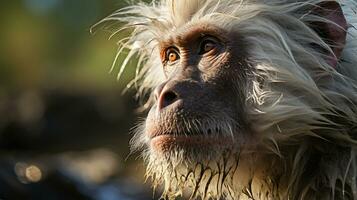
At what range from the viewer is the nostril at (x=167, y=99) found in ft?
13.1

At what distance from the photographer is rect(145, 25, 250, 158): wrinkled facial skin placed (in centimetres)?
396

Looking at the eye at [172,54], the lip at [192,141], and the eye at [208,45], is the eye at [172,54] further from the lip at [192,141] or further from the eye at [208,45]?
the lip at [192,141]

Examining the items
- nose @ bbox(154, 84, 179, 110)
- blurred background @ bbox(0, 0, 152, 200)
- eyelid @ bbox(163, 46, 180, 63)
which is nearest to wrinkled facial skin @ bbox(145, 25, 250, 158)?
nose @ bbox(154, 84, 179, 110)

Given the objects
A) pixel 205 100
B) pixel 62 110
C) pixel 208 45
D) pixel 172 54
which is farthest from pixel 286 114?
pixel 62 110

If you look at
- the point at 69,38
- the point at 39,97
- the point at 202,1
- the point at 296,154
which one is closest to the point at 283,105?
the point at 296,154

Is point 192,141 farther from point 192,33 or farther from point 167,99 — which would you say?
point 192,33

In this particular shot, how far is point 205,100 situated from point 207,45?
30 centimetres

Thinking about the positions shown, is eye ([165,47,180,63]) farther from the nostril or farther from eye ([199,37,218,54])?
the nostril

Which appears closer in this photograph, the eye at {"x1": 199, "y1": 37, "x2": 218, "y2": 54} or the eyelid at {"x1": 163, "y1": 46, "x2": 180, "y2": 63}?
the eye at {"x1": 199, "y1": 37, "x2": 218, "y2": 54}

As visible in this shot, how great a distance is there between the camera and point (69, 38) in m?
15.2

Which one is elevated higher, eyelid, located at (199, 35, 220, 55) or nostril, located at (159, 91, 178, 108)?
eyelid, located at (199, 35, 220, 55)

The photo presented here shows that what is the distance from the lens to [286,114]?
3982 millimetres

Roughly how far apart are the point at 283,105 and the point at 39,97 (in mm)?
6082

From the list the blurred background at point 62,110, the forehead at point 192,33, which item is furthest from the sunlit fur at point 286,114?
the blurred background at point 62,110
